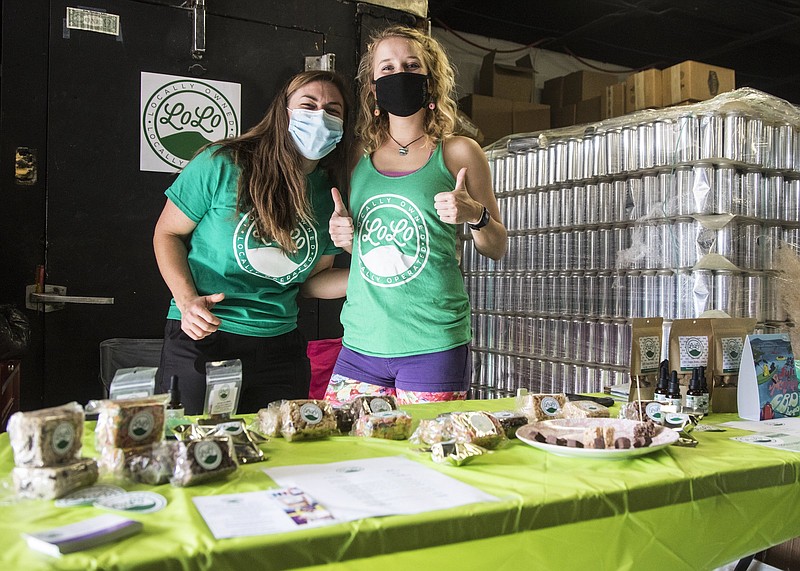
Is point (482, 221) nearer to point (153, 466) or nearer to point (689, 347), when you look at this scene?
point (689, 347)

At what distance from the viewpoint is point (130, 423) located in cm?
107

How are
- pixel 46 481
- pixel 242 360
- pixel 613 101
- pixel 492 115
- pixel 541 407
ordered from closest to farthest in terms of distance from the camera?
pixel 46 481 < pixel 541 407 < pixel 242 360 < pixel 613 101 < pixel 492 115

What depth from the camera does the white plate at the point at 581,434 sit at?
1191 millimetres

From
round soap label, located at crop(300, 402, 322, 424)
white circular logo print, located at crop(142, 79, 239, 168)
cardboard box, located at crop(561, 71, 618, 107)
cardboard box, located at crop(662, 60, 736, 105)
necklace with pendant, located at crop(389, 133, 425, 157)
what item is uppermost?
cardboard box, located at crop(561, 71, 618, 107)

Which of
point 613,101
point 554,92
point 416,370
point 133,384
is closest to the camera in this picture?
point 133,384

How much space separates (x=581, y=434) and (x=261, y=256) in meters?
0.94

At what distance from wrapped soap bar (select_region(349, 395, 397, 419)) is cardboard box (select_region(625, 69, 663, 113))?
13.4ft

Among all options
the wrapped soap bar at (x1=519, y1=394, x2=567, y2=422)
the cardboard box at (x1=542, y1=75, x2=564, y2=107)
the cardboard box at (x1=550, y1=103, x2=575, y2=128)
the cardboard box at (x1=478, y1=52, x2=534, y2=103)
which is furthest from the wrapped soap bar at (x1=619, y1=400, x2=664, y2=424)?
the cardboard box at (x1=542, y1=75, x2=564, y2=107)

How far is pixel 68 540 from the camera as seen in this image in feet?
2.45

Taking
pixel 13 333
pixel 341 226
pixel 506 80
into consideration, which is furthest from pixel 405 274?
pixel 506 80

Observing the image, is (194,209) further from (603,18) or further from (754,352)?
(603,18)

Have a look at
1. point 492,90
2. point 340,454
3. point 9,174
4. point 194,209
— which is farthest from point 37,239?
point 492,90

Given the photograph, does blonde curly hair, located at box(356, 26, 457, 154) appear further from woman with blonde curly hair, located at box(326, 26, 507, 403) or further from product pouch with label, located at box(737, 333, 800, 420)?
product pouch with label, located at box(737, 333, 800, 420)

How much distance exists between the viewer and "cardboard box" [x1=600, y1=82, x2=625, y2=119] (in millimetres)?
5273
